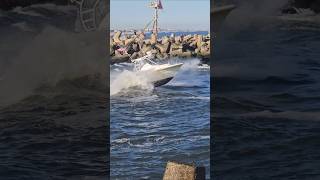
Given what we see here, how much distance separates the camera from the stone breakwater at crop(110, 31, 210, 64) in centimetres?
511

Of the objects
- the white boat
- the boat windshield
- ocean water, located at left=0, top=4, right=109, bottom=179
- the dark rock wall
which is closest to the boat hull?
the white boat

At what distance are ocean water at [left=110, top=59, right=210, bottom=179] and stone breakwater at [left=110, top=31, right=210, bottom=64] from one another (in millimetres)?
143

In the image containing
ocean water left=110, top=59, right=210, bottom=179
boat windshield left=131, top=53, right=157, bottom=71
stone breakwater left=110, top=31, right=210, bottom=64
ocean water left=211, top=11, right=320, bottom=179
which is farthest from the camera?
boat windshield left=131, top=53, right=157, bottom=71

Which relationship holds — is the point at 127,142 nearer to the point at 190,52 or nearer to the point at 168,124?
the point at 168,124

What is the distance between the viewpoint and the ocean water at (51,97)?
4312mm

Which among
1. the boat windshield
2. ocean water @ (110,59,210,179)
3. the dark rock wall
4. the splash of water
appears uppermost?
the dark rock wall

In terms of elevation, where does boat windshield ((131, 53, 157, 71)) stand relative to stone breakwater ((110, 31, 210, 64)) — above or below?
below

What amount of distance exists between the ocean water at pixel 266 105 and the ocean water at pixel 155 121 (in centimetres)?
68

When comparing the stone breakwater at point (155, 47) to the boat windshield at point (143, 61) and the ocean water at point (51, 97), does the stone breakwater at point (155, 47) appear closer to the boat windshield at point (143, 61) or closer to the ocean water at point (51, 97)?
the boat windshield at point (143, 61)

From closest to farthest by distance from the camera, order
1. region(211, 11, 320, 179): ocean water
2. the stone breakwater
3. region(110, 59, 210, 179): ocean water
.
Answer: region(211, 11, 320, 179): ocean water
region(110, 59, 210, 179): ocean water
the stone breakwater

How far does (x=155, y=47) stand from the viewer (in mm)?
5547

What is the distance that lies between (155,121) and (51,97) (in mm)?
1333

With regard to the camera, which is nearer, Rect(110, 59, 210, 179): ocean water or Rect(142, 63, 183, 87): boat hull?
Rect(110, 59, 210, 179): ocean water

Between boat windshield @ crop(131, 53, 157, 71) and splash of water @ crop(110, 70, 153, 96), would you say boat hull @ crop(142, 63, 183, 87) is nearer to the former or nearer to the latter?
splash of water @ crop(110, 70, 153, 96)
